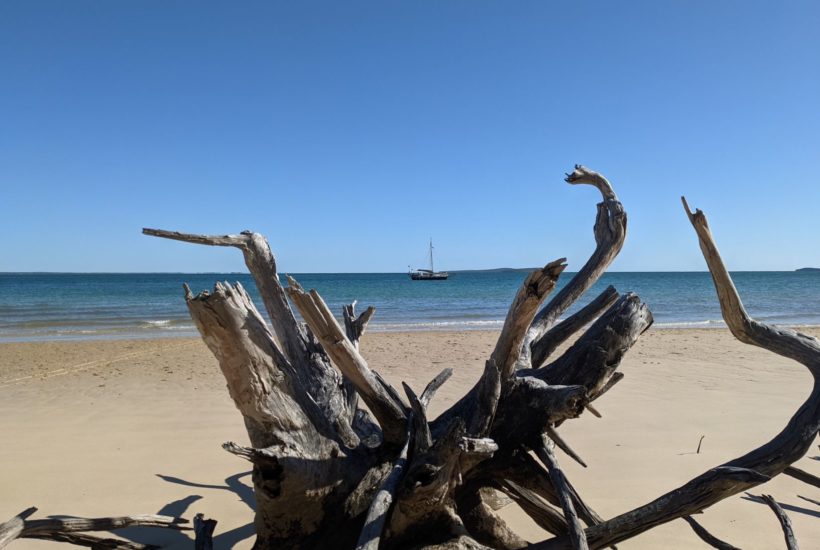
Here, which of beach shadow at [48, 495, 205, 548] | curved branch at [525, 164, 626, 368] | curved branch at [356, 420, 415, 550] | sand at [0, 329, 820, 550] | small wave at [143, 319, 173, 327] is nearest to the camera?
curved branch at [356, 420, 415, 550]

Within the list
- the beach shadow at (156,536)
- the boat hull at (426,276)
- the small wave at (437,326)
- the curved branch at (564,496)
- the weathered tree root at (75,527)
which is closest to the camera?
the curved branch at (564,496)

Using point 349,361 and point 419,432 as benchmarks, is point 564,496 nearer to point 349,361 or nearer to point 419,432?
point 419,432

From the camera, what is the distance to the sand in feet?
12.4

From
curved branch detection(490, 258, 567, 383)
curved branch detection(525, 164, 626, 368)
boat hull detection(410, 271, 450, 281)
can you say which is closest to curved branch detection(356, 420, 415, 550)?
curved branch detection(490, 258, 567, 383)

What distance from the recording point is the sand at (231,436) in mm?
3779

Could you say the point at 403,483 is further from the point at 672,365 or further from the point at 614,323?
the point at 672,365

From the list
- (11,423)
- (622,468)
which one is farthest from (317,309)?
(11,423)

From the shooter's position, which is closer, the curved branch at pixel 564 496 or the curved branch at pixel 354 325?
the curved branch at pixel 564 496

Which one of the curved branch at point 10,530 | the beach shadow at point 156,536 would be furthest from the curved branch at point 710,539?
the curved branch at point 10,530

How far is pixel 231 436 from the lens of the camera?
5.72 meters

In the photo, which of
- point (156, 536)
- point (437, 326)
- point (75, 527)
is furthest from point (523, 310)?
point (437, 326)

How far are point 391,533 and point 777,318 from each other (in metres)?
22.9

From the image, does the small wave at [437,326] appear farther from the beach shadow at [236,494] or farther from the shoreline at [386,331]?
the beach shadow at [236,494]

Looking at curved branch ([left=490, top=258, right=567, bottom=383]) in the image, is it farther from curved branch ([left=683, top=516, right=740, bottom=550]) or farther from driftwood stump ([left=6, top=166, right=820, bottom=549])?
curved branch ([left=683, top=516, right=740, bottom=550])
